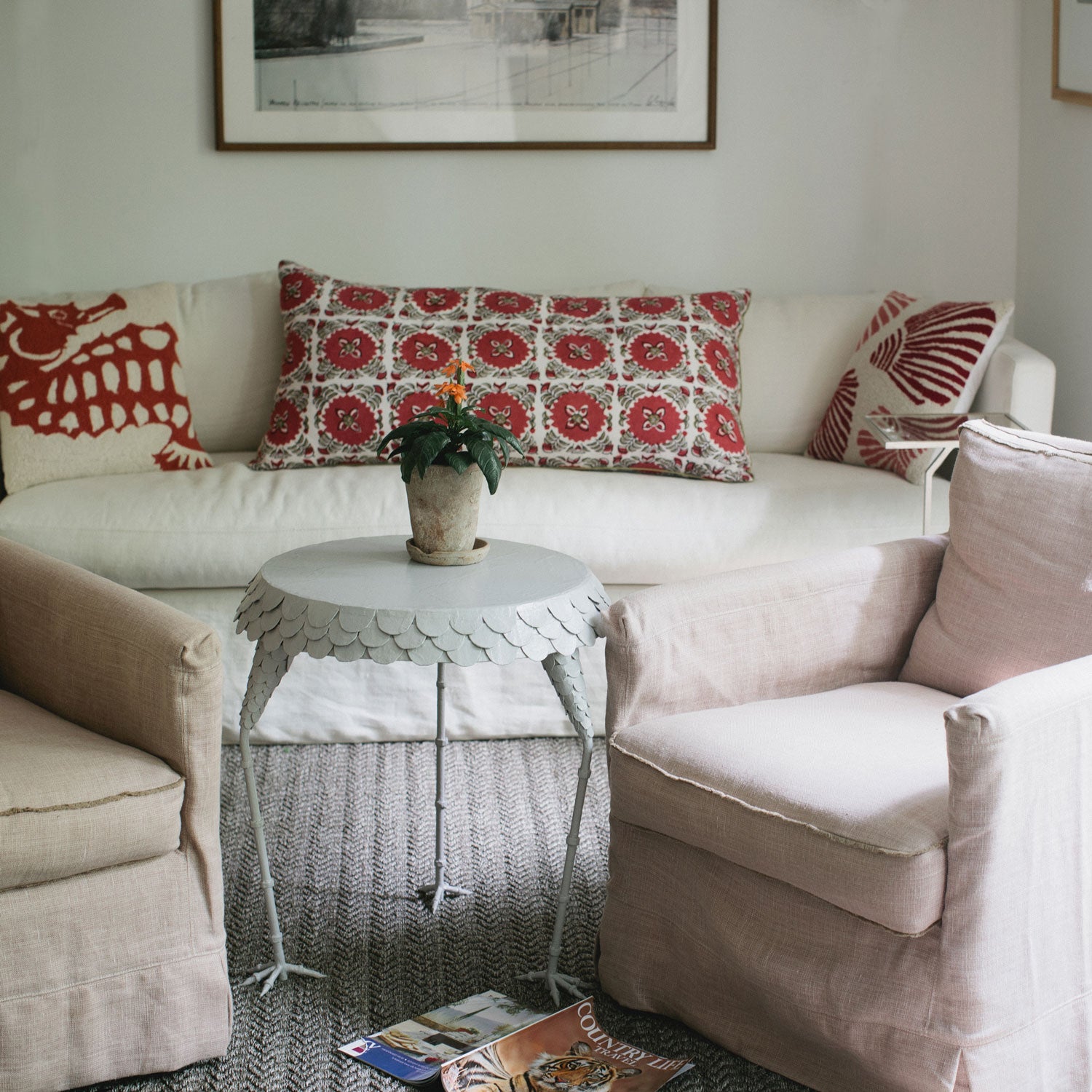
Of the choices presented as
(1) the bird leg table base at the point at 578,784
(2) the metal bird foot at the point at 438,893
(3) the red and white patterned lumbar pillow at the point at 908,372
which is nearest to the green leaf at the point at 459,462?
(1) the bird leg table base at the point at 578,784

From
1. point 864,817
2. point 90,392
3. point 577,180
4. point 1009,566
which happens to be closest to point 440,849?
point 864,817

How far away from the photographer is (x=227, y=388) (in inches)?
124

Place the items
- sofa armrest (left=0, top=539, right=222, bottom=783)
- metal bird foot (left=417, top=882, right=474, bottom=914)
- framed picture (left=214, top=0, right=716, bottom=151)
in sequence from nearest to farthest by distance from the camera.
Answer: sofa armrest (left=0, top=539, right=222, bottom=783) < metal bird foot (left=417, top=882, right=474, bottom=914) < framed picture (left=214, top=0, right=716, bottom=151)

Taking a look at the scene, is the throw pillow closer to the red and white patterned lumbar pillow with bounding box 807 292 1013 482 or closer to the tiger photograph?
the tiger photograph

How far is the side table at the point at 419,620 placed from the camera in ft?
5.32

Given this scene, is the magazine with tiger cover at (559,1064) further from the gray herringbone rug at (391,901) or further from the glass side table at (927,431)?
the glass side table at (927,431)

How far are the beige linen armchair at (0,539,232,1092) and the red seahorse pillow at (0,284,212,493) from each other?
50.4 inches

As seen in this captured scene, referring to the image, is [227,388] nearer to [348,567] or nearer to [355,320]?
[355,320]

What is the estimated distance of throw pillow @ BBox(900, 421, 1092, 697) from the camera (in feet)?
5.66

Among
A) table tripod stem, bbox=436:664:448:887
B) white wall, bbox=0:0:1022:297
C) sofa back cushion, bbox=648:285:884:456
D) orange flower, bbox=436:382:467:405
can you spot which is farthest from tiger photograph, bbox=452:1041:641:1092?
white wall, bbox=0:0:1022:297

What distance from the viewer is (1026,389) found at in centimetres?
270

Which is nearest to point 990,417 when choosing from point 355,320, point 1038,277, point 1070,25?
point 1038,277

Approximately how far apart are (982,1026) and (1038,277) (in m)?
2.39

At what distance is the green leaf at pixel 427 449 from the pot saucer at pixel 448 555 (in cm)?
12
